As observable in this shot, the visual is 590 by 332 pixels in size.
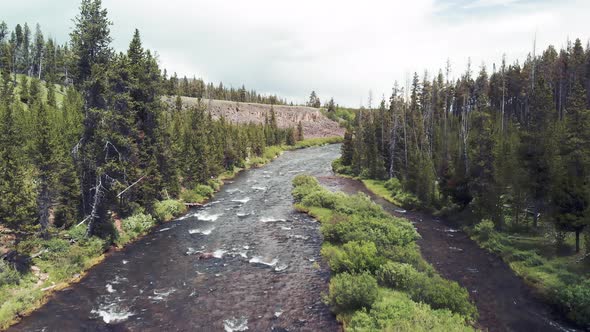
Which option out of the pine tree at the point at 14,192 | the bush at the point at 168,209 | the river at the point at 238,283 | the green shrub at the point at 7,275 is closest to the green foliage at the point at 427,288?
the river at the point at 238,283

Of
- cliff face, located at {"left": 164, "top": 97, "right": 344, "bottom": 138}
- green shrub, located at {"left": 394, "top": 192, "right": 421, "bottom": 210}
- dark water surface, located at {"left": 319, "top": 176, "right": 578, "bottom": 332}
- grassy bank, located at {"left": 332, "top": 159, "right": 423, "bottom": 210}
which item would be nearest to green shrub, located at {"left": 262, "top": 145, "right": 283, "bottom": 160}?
cliff face, located at {"left": 164, "top": 97, "right": 344, "bottom": 138}

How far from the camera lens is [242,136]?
104 m

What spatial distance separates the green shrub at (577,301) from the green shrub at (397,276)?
369 inches

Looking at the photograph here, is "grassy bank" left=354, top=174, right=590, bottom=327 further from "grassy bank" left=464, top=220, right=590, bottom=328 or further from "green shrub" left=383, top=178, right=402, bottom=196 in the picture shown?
"green shrub" left=383, top=178, right=402, bottom=196

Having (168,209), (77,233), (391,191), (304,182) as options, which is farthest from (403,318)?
(391,191)

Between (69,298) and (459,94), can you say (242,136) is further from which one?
(69,298)

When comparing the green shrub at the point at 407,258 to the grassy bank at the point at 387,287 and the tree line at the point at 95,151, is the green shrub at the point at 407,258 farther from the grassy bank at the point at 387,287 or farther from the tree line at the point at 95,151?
the tree line at the point at 95,151

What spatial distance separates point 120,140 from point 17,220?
13.0 metres

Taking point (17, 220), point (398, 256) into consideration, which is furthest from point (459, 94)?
point (17, 220)

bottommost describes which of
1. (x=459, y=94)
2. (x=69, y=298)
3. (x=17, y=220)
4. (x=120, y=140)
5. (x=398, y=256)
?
(x=69, y=298)

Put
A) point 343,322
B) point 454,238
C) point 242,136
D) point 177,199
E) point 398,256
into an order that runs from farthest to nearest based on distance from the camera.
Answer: point 242,136
point 177,199
point 454,238
point 398,256
point 343,322

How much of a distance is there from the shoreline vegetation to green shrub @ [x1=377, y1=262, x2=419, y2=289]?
2299 cm

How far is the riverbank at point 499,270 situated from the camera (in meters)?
24.5

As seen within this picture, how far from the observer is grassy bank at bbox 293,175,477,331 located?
2058 cm
